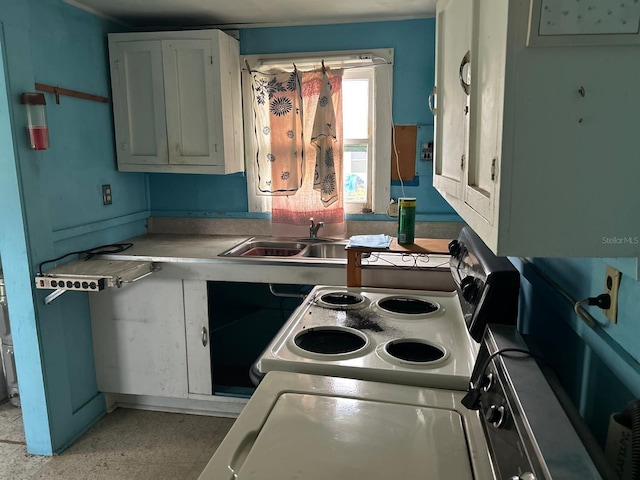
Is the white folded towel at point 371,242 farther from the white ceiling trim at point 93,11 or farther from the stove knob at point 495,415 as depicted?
the white ceiling trim at point 93,11

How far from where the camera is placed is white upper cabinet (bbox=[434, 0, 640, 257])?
0.67 metres

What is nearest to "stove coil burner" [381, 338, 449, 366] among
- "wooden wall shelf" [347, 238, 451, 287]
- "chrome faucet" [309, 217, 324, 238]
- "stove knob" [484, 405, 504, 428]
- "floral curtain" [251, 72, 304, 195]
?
"stove knob" [484, 405, 504, 428]

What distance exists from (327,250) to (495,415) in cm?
216

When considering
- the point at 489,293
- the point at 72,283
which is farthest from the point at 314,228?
the point at 489,293

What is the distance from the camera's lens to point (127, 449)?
250 centimetres

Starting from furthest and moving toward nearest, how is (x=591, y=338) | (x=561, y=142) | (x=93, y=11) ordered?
(x=93, y=11) < (x=591, y=338) < (x=561, y=142)

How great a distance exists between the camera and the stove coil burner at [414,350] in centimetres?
139

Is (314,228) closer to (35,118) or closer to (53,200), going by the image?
(53,200)

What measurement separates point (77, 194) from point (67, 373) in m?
0.98

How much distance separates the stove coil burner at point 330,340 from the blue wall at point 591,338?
51 cm

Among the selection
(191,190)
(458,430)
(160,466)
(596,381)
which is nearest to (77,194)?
(191,190)

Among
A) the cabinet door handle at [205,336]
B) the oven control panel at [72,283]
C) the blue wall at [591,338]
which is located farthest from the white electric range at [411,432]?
the cabinet door handle at [205,336]

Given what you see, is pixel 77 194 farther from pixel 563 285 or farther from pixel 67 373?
pixel 563 285

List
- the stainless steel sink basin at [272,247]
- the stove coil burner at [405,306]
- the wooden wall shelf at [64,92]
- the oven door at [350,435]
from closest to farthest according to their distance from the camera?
the oven door at [350,435] < the stove coil burner at [405,306] < the wooden wall shelf at [64,92] < the stainless steel sink basin at [272,247]
